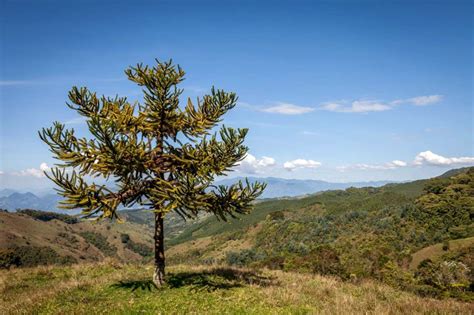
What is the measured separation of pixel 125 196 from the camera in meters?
12.2

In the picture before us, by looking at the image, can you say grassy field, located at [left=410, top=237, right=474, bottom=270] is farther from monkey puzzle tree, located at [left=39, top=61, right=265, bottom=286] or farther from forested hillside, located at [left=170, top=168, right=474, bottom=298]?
monkey puzzle tree, located at [left=39, top=61, right=265, bottom=286]

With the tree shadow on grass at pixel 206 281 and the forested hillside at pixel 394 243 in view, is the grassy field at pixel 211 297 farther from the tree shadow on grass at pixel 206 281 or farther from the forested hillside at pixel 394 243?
the forested hillside at pixel 394 243

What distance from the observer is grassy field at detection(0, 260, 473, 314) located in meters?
9.98

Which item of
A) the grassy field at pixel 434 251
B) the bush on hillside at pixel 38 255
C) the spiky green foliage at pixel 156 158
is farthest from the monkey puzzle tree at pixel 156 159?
the bush on hillside at pixel 38 255

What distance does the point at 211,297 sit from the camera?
11.4m

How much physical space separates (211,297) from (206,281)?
2327mm

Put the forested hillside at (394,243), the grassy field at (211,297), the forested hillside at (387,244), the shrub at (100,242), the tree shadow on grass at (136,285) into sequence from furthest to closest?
the shrub at (100,242)
the forested hillside at (387,244)
the forested hillside at (394,243)
the tree shadow on grass at (136,285)
the grassy field at (211,297)

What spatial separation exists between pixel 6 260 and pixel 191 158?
4762 cm

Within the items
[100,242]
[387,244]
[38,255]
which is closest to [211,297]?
[387,244]

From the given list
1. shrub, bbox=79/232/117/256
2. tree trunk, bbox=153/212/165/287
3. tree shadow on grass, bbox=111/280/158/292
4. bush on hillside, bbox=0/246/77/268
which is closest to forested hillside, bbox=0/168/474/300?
bush on hillside, bbox=0/246/77/268

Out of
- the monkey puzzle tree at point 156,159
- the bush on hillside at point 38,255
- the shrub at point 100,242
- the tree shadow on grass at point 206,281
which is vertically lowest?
the shrub at point 100,242

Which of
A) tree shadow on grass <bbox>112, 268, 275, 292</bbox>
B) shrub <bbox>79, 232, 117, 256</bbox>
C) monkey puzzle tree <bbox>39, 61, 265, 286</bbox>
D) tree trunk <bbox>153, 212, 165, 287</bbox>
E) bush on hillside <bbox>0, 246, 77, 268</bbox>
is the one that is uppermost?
monkey puzzle tree <bbox>39, 61, 265, 286</bbox>

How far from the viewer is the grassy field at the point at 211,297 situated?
9.98m

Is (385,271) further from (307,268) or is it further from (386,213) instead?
(386,213)
